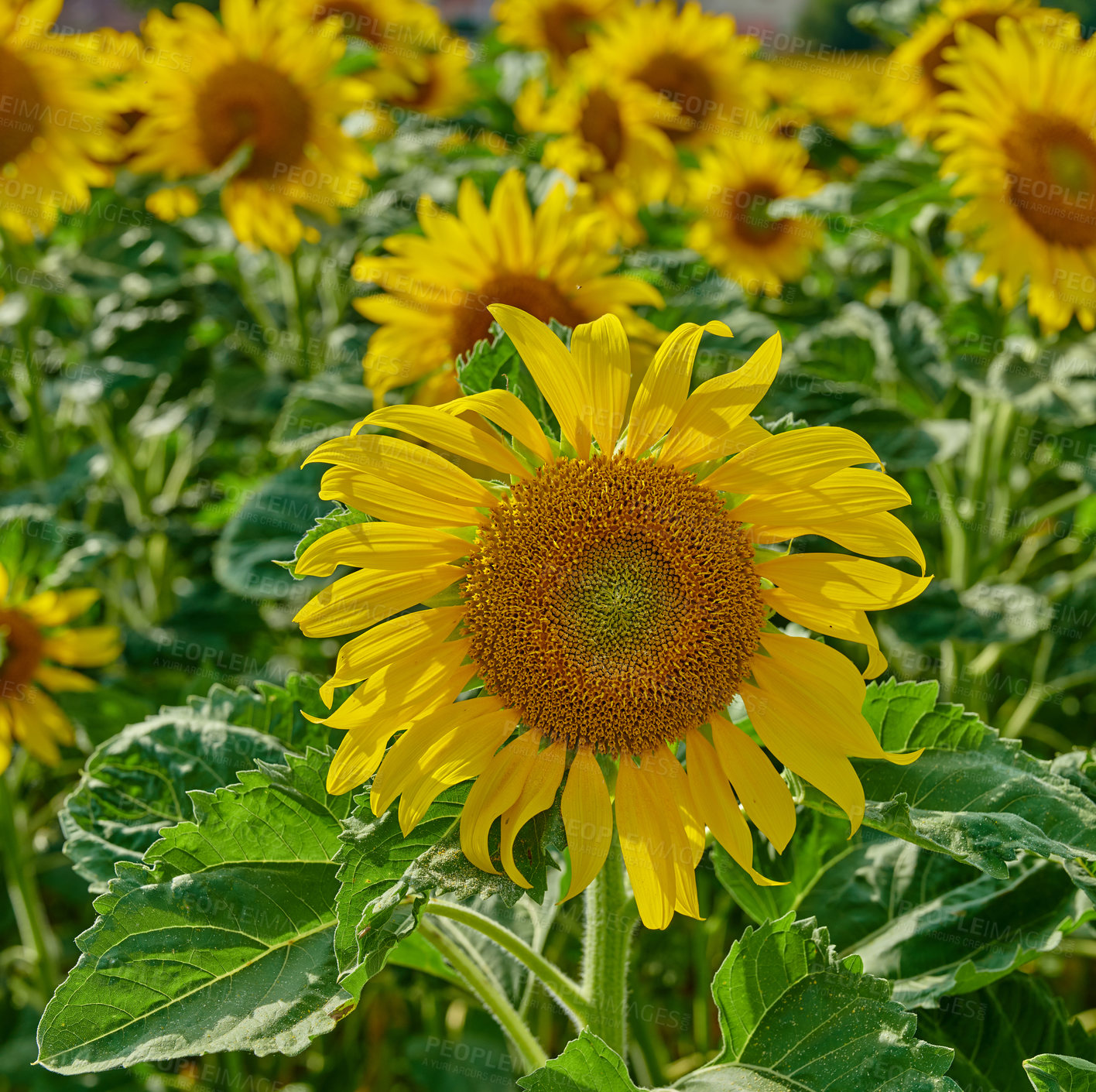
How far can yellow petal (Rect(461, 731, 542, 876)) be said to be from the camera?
1.09m

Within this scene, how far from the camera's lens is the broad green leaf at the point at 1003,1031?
144 centimetres

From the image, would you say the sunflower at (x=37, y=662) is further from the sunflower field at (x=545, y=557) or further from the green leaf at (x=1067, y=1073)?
the green leaf at (x=1067, y=1073)

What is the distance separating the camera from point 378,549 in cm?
115

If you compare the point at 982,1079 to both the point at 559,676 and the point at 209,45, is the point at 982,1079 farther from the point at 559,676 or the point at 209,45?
the point at 209,45

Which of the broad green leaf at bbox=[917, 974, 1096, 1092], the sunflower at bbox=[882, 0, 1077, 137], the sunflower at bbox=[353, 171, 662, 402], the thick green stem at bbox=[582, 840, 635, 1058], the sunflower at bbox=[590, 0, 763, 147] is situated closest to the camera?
the thick green stem at bbox=[582, 840, 635, 1058]

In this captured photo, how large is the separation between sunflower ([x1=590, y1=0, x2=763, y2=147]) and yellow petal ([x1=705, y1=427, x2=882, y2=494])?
2771mm

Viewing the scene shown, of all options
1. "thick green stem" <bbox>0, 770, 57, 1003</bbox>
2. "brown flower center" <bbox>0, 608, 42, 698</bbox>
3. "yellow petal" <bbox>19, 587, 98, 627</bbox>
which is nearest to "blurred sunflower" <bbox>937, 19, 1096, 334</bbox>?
"yellow petal" <bbox>19, 587, 98, 627</bbox>

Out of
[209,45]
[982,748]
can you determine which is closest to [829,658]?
[982,748]

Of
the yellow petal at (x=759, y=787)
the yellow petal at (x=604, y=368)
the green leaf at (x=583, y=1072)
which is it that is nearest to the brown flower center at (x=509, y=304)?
the yellow petal at (x=604, y=368)

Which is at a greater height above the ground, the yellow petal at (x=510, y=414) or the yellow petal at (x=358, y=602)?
the yellow petal at (x=510, y=414)

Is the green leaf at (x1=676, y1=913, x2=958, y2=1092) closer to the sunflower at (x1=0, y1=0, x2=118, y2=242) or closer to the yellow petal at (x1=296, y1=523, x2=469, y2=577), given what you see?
the yellow petal at (x1=296, y1=523, x2=469, y2=577)

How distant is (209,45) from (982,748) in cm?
261

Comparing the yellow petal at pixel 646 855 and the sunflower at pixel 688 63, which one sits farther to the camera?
the sunflower at pixel 688 63

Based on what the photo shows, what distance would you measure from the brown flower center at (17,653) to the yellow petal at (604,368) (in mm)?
1750
